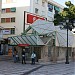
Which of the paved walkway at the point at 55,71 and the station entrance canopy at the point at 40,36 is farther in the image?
the station entrance canopy at the point at 40,36

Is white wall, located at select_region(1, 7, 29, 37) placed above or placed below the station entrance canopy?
above

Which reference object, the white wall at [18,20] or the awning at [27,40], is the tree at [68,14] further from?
the awning at [27,40]

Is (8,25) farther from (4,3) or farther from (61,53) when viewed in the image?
(61,53)

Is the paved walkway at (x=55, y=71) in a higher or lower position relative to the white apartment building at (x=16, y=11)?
lower

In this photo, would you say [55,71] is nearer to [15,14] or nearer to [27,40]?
[27,40]

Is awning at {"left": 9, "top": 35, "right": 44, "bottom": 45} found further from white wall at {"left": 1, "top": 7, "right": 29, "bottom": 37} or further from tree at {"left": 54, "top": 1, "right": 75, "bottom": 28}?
white wall at {"left": 1, "top": 7, "right": 29, "bottom": 37}

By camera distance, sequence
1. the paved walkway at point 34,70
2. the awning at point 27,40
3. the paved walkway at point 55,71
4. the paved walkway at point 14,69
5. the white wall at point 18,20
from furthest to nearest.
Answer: the white wall at point 18,20 → the awning at point 27,40 → the paved walkway at point 55,71 → the paved walkway at point 34,70 → the paved walkway at point 14,69

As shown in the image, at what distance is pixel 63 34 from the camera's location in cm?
3872

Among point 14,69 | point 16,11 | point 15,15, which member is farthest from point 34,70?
point 16,11

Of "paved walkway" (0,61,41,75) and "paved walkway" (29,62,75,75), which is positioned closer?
"paved walkway" (0,61,41,75)

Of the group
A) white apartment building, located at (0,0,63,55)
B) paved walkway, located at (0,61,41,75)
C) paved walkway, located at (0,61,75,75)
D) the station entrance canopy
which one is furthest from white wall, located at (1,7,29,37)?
paved walkway, located at (0,61,75,75)

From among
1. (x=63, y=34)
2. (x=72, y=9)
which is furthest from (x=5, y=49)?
(x=63, y=34)

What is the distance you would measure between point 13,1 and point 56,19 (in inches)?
381

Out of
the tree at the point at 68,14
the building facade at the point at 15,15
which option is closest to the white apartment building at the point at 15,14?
the building facade at the point at 15,15
